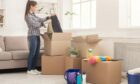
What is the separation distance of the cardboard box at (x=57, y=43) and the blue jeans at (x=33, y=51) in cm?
22

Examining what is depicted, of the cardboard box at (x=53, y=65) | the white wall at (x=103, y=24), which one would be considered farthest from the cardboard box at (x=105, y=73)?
the cardboard box at (x=53, y=65)

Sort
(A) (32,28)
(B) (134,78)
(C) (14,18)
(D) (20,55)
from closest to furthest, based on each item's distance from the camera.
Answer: (B) (134,78), (A) (32,28), (D) (20,55), (C) (14,18)

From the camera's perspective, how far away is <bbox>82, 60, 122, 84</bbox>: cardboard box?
3846mm

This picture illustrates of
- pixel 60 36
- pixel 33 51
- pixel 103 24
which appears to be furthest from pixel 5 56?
pixel 103 24

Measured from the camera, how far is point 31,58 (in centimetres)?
511

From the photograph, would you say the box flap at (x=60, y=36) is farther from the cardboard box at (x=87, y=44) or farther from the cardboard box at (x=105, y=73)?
the cardboard box at (x=105, y=73)

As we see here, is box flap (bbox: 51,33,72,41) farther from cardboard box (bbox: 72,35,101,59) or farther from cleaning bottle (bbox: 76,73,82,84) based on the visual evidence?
→ cleaning bottle (bbox: 76,73,82,84)

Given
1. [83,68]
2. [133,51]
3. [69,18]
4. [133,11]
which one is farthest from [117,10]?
[69,18]

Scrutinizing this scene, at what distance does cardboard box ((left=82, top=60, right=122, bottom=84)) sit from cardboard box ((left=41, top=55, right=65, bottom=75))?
0.95 m

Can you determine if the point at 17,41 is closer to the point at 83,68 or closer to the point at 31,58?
the point at 31,58

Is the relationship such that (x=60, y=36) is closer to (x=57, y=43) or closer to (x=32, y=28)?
(x=57, y=43)

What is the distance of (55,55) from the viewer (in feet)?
16.3

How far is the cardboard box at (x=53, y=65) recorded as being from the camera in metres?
4.96

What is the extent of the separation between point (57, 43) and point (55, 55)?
23 centimetres
